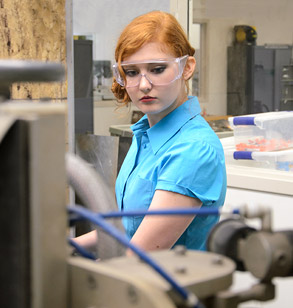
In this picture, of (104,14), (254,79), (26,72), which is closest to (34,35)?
(104,14)

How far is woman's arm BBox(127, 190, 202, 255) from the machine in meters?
0.83

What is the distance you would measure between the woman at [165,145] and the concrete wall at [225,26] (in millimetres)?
1587

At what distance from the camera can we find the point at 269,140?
3.04 metres

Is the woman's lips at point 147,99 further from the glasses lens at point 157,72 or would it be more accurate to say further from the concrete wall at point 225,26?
the concrete wall at point 225,26

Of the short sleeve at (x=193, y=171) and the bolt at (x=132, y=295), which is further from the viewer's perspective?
the short sleeve at (x=193, y=171)

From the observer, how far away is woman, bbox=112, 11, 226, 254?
5.07 ft

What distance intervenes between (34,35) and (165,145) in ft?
5.21

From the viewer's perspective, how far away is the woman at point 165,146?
5.07 feet

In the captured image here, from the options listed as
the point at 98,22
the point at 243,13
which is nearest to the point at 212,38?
the point at 243,13

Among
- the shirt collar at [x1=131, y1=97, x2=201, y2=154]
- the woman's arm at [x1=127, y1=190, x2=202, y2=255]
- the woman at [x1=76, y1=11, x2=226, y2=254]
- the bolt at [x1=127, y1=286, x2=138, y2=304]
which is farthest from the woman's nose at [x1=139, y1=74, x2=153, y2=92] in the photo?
the bolt at [x1=127, y1=286, x2=138, y2=304]

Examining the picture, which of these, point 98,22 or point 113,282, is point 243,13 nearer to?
point 98,22

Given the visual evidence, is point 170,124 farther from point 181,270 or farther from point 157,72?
point 181,270

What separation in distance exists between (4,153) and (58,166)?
0.18ft

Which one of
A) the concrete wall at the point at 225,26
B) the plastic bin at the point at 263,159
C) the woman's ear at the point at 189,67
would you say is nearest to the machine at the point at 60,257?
the woman's ear at the point at 189,67
